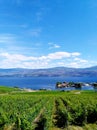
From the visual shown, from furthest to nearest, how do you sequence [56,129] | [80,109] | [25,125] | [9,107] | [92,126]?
[9,107], [80,109], [92,126], [56,129], [25,125]

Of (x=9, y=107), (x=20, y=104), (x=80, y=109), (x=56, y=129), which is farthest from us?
(x=20, y=104)

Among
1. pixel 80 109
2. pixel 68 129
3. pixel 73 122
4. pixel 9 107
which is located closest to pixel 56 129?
pixel 68 129

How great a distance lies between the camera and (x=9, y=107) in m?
49.6

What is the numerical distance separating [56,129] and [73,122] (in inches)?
181

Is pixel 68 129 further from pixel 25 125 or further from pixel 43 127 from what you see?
pixel 25 125

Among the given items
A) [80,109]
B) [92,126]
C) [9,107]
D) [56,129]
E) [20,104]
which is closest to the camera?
[56,129]

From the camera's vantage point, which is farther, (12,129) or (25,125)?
(12,129)

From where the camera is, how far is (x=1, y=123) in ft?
108

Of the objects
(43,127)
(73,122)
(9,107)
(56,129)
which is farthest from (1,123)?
(9,107)

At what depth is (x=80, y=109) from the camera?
143ft

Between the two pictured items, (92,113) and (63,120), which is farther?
(92,113)

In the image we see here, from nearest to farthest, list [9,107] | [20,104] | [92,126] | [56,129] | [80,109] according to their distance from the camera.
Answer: [56,129]
[92,126]
[80,109]
[9,107]
[20,104]

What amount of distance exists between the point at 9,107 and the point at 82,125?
47.2ft

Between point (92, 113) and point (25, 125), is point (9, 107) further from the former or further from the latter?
point (25, 125)
